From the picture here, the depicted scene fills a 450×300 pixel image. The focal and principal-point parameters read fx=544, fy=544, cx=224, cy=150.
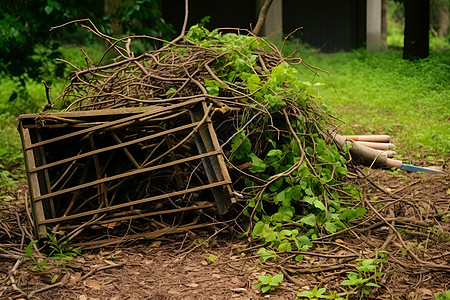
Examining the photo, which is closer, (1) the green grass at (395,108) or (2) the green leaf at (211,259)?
(2) the green leaf at (211,259)

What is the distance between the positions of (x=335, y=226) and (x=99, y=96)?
2.00 meters

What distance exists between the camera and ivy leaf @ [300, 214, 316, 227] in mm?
3574

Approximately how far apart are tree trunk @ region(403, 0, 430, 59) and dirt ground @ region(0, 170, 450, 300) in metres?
3.74

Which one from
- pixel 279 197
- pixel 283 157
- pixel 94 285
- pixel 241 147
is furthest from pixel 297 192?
pixel 94 285

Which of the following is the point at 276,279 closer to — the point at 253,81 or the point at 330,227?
the point at 330,227

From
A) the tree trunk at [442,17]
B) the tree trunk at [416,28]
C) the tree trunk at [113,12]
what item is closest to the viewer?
the tree trunk at [416,28]

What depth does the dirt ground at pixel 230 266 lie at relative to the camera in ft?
10.0

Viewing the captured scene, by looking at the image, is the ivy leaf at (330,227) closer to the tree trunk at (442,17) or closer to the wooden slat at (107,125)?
the wooden slat at (107,125)

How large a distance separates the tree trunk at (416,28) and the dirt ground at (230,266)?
12.3ft

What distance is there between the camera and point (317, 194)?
3.87 m

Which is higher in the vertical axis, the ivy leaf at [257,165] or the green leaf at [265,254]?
the ivy leaf at [257,165]

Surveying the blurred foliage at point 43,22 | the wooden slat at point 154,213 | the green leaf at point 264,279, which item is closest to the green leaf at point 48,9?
the blurred foliage at point 43,22

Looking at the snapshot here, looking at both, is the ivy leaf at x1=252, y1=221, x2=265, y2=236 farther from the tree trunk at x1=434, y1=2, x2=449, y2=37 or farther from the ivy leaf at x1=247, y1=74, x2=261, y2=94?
the tree trunk at x1=434, y1=2, x2=449, y2=37

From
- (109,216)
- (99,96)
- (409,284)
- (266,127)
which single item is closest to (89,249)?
(109,216)
